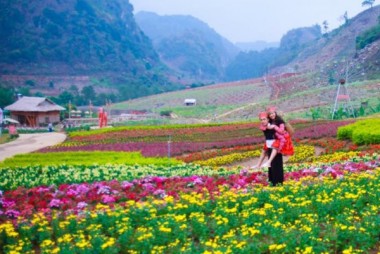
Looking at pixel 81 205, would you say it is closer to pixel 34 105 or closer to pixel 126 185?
pixel 126 185

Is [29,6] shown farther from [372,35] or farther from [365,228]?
[365,228]

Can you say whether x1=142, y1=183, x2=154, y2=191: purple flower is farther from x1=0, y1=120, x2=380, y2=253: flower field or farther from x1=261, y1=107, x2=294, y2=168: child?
x1=261, y1=107, x2=294, y2=168: child

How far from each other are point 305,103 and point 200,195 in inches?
2163

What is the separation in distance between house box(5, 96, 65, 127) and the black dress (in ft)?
167

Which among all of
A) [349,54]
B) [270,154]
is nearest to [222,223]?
[270,154]

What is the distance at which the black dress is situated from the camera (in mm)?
11266

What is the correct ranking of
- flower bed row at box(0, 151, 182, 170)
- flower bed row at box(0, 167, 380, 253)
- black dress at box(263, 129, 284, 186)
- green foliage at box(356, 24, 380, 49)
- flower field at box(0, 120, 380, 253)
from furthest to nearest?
green foliage at box(356, 24, 380, 49) < flower bed row at box(0, 151, 182, 170) < black dress at box(263, 129, 284, 186) < flower field at box(0, 120, 380, 253) < flower bed row at box(0, 167, 380, 253)

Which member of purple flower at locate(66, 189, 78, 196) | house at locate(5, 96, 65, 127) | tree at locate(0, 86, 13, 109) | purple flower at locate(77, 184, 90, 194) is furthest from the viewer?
tree at locate(0, 86, 13, 109)

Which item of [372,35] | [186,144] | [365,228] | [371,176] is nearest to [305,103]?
[186,144]

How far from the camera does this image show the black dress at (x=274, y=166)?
1127 centimetres

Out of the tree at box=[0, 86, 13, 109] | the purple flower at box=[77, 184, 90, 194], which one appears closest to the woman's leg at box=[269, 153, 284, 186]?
the purple flower at box=[77, 184, 90, 194]

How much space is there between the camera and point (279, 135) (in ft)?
36.4

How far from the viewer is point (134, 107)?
93938 millimetres

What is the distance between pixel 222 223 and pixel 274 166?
317 centimetres
